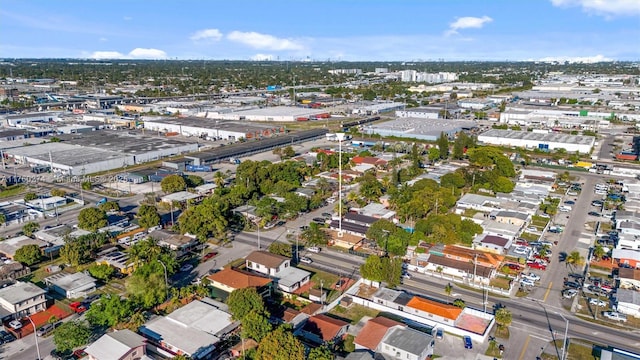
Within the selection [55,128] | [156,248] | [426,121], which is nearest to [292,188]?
[156,248]

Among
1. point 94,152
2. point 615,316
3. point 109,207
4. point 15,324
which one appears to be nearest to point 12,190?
point 94,152

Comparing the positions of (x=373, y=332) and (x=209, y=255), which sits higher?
(x=209, y=255)

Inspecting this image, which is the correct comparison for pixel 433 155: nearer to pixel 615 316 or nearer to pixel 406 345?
pixel 615 316

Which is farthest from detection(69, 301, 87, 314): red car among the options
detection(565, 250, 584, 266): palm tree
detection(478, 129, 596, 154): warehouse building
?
detection(478, 129, 596, 154): warehouse building

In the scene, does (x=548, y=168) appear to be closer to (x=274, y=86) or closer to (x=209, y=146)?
(x=209, y=146)

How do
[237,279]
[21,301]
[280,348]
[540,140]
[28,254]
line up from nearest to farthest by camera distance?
[280,348]
[21,301]
[237,279]
[28,254]
[540,140]

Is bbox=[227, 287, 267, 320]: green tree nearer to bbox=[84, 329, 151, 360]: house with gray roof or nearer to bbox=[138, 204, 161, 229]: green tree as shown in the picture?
A: bbox=[84, 329, 151, 360]: house with gray roof
